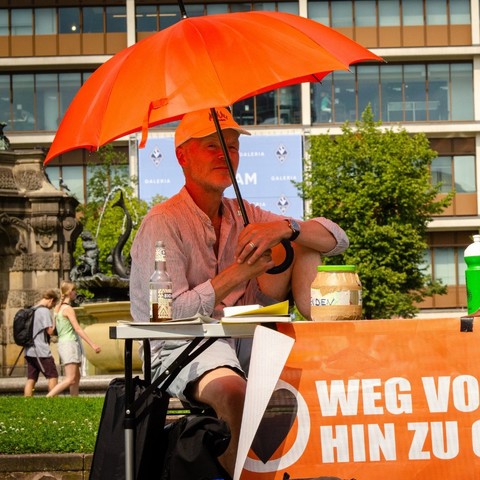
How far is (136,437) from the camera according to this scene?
491cm

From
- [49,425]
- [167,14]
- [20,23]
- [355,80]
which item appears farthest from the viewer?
[167,14]

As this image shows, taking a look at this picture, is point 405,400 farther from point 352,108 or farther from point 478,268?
point 352,108

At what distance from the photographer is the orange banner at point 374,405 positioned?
15.6ft

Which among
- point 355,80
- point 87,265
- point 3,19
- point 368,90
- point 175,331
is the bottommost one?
point 87,265

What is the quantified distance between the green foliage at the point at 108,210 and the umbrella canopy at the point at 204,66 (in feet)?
139

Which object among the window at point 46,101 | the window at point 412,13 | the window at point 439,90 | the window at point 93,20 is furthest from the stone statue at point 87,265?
the window at point 412,13

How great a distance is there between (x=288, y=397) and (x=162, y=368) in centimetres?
78

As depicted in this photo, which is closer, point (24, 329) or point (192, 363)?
point (192, 363)

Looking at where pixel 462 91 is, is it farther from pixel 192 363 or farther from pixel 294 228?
pixel 192 363

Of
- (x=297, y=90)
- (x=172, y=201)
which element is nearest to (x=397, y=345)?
(x=172, y=201)

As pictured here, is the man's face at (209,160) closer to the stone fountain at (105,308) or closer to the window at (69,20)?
the stone fountain at (105,308)

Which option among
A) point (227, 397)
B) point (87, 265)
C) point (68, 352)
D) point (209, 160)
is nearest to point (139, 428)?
point (227, 397)

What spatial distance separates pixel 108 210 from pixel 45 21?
1591 centimetres

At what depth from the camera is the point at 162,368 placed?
17.7 ft
